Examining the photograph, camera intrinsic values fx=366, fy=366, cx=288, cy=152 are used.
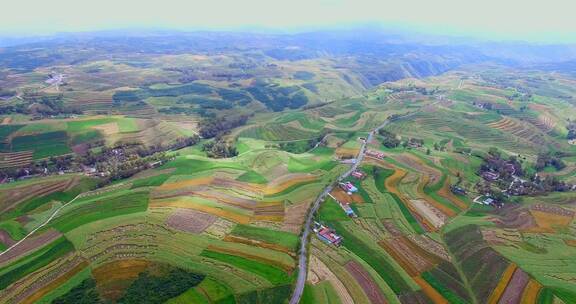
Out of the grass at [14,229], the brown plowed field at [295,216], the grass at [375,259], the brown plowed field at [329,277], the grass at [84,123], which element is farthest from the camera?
the grass at [84,123]

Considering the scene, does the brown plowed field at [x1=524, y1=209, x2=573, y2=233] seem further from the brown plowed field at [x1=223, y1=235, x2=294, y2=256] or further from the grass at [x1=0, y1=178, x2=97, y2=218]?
the grass at [x1=0, y1=178, x2=97, y2=218]

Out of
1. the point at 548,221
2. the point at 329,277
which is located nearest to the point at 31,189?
the point at 329,277

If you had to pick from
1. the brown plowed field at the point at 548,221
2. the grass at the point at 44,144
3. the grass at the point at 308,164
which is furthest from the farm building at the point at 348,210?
the grass at the point at 44,144

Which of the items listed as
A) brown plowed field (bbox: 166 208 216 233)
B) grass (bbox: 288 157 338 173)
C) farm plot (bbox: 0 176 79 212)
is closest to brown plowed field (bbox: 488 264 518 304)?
grass (bbox: 288 157 338 173)

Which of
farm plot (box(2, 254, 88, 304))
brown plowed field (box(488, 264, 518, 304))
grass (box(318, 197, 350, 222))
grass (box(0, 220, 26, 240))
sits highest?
farm plot (box(2, 254, 88, 304))

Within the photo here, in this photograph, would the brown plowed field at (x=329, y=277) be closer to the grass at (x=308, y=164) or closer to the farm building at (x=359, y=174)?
the farm building at (x=359, y=174)

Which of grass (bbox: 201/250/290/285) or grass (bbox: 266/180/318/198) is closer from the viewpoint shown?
grass (bbox: 201/250/290/285)

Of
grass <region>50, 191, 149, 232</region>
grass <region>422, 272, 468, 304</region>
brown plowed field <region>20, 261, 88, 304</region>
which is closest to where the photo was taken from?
brown plowed field <region>20, 261, 88, 304</region>
